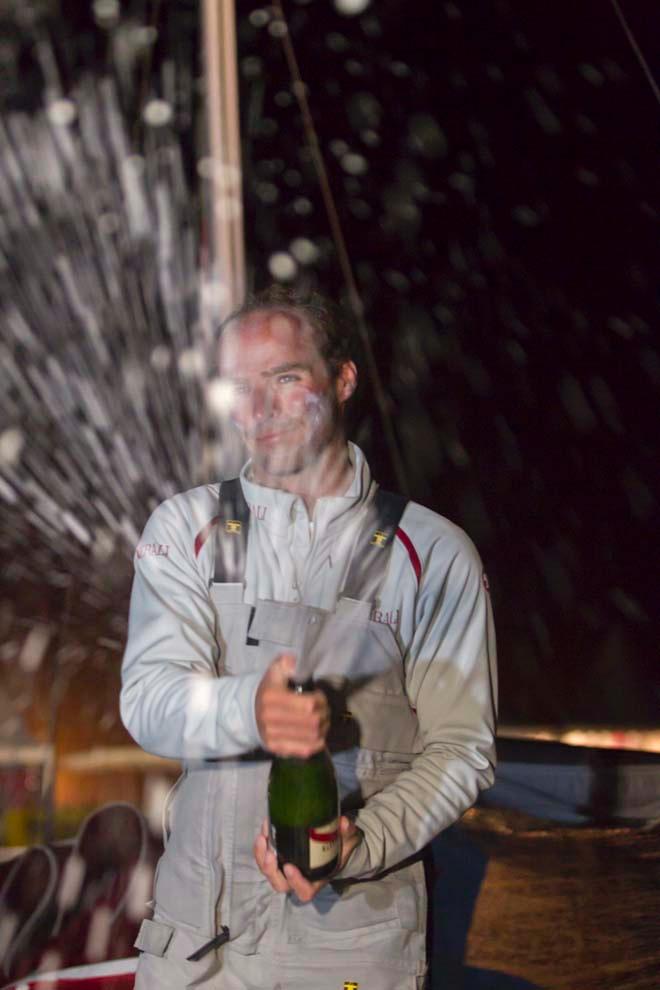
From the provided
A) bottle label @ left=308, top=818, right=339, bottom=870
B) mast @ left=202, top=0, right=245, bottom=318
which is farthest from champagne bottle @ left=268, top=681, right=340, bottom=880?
mast @ left=202, top=0, right=245, bottom=318

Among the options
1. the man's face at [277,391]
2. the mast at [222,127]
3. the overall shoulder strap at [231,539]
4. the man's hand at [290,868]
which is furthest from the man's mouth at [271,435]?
the mast at [222,127]

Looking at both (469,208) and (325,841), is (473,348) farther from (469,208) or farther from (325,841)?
(325,841)

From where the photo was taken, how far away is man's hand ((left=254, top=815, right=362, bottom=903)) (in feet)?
5.58

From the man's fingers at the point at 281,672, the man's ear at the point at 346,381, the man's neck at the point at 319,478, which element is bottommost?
the man's fingers at the point at 281,672

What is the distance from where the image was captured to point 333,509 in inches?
84.0

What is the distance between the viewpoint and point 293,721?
161cm

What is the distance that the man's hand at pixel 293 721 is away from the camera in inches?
63.2

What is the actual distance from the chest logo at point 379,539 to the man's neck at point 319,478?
5.6 inches

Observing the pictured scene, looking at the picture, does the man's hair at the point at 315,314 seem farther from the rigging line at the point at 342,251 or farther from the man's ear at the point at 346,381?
the rigging line at the point at 342,251

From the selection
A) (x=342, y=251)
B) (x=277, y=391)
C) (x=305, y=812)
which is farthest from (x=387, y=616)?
(x=342, y=251)

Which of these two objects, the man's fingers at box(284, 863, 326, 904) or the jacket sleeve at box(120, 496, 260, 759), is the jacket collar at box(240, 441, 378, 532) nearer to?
the jacket sleeve at box(120, 496, 260, 759)

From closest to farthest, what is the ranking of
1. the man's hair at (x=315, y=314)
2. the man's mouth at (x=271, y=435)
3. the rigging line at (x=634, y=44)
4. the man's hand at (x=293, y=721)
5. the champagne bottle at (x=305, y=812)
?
the man's hand at (x=293, y=721) < the champagne bottle at (x=305, y=812) < the man's mouth at (x=271, y=435) < the man's hair at (x=315, y=314) < the rigging line at (x=634, y=44)

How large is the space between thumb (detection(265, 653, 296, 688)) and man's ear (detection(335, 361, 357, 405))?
2.75 ft

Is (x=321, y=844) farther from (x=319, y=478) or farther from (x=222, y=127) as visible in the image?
(x=222, y=127)
